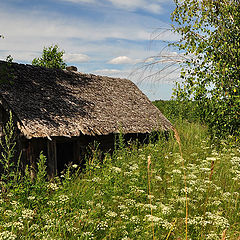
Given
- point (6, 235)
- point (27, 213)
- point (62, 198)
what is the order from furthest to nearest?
point (62, 198)
point (27, 213)
point (6, 235)

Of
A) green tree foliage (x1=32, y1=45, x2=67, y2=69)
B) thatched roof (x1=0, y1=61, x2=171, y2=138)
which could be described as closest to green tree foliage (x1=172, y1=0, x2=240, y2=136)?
thatched roof (x1=0, y1=61, x2=171, y2=138)

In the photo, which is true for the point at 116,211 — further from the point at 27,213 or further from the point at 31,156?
the point at 31,156

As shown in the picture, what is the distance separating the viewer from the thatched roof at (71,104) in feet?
27.9

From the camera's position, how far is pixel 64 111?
955 cm

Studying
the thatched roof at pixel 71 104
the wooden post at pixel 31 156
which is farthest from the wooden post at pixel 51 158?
the thatched roof at pixel 71 104

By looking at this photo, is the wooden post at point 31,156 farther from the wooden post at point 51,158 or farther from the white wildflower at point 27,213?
the white wildflower at point 27,213

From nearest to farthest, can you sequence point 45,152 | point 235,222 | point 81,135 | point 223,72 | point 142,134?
point 235,222 → point 223,72 → point 45,152 → point 81,135 → point 142,134

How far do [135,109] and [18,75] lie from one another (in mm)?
5221

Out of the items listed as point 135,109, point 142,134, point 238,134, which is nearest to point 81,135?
point 142,134

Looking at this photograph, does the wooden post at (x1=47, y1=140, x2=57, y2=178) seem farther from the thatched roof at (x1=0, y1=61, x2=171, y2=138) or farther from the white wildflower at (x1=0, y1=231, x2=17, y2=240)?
the white wildflower at (x1=0, y1=231, x2=17, y2=240)

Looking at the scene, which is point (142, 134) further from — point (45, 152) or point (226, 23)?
point (226, 23)

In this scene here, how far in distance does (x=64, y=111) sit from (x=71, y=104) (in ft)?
2.37

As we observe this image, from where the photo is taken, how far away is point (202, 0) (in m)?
7.65

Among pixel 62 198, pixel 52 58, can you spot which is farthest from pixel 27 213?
pixel 52 58
